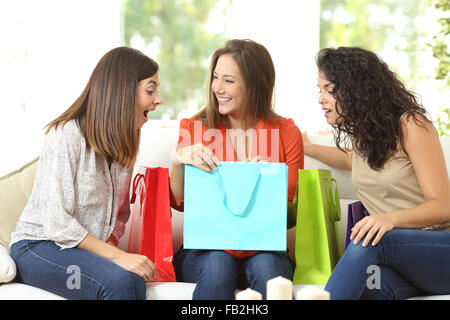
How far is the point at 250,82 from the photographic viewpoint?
1.86 meters

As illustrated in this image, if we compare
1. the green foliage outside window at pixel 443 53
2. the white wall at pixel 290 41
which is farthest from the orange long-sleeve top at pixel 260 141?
the white wall at pixel 290 41

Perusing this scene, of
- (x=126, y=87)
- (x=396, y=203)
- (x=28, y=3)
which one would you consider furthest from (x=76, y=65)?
(x=396, y=203)

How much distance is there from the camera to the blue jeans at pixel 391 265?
4.51 ft

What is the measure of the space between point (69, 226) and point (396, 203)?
1.03m

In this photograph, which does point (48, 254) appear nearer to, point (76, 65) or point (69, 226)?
point (69, 226)

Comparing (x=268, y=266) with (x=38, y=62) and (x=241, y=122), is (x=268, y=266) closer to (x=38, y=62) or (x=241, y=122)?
(x=241, y=122)

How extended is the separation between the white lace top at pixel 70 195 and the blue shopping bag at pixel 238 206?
0.28 meters

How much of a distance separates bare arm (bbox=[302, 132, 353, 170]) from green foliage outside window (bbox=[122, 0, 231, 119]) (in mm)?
2225

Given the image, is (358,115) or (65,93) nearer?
(358,115)

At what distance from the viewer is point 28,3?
11.9ft

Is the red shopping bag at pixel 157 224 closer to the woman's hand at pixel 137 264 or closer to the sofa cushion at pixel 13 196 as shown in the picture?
the woman's hand at pixel 137 264

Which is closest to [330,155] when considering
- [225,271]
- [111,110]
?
[225,271]
